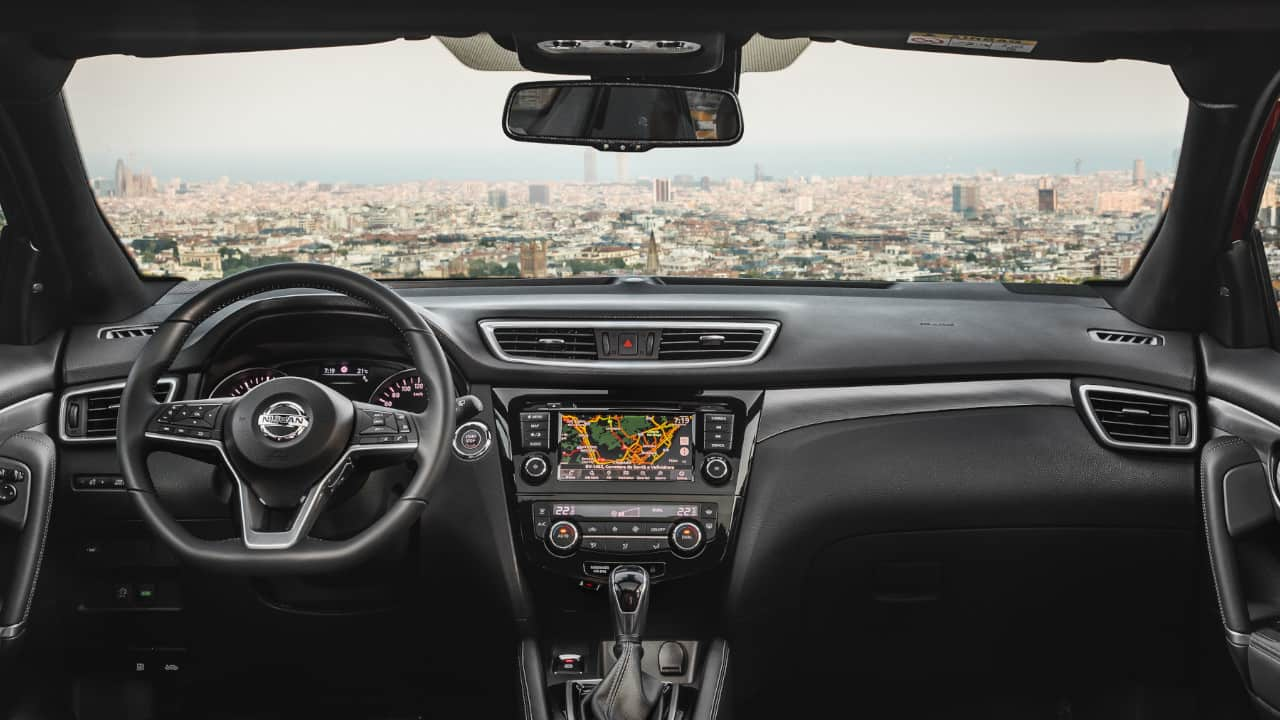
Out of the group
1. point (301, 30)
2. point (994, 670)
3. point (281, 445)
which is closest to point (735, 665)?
point (994, 670)

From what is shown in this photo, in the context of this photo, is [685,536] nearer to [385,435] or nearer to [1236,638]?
[385,435]

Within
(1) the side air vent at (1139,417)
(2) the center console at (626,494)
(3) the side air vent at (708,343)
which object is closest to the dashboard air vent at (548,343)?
(2) the center console at (626,494)

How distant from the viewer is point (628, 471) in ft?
11.6

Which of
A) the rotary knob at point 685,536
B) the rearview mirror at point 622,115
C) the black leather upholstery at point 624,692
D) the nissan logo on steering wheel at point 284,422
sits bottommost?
the black leather upholstery at point 624,692

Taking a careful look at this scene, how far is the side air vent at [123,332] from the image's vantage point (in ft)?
12.1

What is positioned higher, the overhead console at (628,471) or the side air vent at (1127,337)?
the side air vent at (1127,337)

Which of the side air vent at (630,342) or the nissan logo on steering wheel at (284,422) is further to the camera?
the side air vent at (630,342)

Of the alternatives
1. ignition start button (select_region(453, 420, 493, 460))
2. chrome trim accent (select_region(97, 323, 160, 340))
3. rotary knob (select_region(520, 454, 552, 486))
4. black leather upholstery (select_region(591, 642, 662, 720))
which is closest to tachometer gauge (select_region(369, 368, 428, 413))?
ignition start button (select_region(453, 420, 493, 460))

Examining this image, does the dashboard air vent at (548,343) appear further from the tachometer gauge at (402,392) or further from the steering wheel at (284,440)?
the steering wheel at (284,440)

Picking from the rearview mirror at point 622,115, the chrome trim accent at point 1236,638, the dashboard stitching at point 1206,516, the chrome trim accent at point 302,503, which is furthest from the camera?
the dashboard stitching at point 1206,516

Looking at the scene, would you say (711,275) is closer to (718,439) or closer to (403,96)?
(718,439)

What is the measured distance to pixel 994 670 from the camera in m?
3.80

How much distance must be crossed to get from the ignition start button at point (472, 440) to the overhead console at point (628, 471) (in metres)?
0.06

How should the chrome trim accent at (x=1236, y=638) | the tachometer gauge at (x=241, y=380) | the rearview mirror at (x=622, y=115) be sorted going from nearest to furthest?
the rearview mirror at (x=622, y=115) → the chrome trim accent at (x=1236, y=638) → the tachometer gauge at (x=241, y=380)
